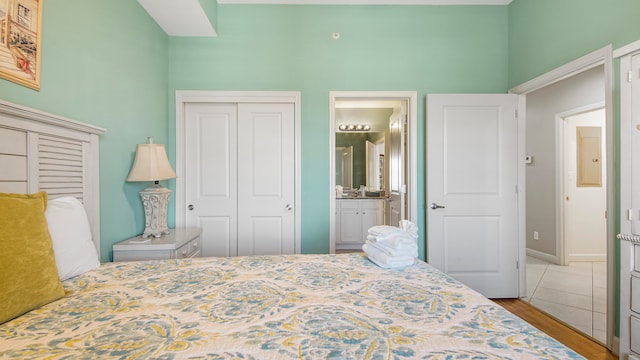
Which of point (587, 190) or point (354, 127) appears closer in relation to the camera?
point (587, 190)

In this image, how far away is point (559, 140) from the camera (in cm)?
399

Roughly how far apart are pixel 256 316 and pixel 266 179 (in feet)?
6.80

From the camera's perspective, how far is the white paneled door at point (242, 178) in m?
2.94

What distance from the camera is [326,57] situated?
2.93 m

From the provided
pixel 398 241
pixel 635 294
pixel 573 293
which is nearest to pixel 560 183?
pixel 573 293

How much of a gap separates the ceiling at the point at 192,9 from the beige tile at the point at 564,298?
299cm

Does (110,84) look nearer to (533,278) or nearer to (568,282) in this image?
(533,278)

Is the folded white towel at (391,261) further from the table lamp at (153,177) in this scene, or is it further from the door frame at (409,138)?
the table lamp at (153,177)

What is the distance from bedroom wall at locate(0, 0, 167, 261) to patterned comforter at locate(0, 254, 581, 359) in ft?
3.02

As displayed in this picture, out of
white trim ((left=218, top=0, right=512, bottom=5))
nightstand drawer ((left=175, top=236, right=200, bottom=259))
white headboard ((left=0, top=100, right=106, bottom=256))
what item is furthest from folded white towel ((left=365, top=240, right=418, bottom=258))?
white trim ((left=218, top=0, right=512, bottom=5))

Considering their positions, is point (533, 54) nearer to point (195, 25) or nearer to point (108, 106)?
point (195, 25)

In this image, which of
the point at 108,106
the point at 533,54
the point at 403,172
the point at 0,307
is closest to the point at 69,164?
the point at 108,106

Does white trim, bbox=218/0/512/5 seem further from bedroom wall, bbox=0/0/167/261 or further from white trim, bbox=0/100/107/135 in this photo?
white trim, bbox=0/100/107/135

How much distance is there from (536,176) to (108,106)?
524 centimetres
